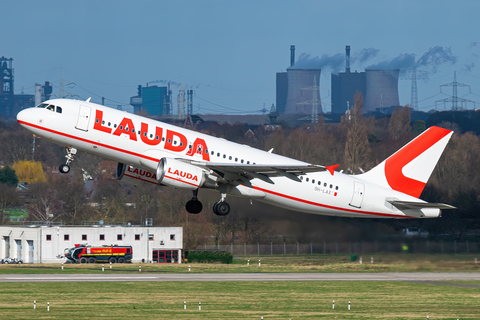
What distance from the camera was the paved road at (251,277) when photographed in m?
58.1

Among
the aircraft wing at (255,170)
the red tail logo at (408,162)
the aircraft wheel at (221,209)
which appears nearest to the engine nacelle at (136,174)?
the aircraft wheel at (221,209)

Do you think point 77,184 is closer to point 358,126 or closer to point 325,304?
point 358,126

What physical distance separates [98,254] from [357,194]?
1681 inches

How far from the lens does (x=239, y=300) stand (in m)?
46.9

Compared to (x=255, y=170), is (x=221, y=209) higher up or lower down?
lower down

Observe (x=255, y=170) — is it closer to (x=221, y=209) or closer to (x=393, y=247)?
(x=221, y=209)

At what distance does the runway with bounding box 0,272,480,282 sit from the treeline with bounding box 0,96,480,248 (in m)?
3.65

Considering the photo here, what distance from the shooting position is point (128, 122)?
145 feet

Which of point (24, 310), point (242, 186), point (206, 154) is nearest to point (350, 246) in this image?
point (242, 186)

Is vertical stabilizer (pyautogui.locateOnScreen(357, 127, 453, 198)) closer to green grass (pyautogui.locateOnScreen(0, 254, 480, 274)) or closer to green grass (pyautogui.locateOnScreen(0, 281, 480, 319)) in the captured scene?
green grass (pyautogui.locateOnScreen(0, 254, 480, 274))

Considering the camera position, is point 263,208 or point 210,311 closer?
point 210,311

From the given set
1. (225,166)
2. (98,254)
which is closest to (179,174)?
(225,166)

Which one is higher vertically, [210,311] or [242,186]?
[242,186]

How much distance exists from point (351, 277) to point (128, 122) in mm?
23931
